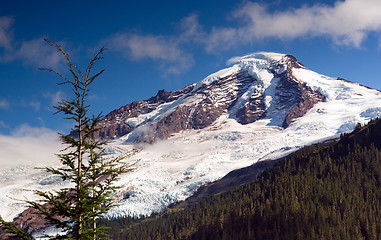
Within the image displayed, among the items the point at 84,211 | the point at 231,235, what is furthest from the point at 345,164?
the point at 84,211

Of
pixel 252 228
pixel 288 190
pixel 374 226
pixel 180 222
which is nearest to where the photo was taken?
pixel 374 226

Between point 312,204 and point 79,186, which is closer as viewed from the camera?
point 79,186

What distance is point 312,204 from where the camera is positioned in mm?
128125

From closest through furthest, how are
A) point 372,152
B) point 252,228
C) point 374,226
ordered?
point 374,226, point 252,228, point 372,152

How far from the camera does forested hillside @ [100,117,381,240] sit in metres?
119

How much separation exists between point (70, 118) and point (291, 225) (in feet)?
389

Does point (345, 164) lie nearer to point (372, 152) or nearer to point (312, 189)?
point (372, 152)

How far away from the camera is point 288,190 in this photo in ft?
461

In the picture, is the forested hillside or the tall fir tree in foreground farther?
the forested hillside

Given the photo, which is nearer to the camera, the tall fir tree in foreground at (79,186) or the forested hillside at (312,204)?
the tall fir tree in foreground at (79,186)

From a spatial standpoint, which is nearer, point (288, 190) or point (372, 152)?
point (288, 190)

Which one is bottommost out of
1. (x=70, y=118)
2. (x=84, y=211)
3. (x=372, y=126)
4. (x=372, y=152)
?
(x=84, y=211)

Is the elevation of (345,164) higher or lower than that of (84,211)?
higher

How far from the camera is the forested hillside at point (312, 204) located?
392 ft
